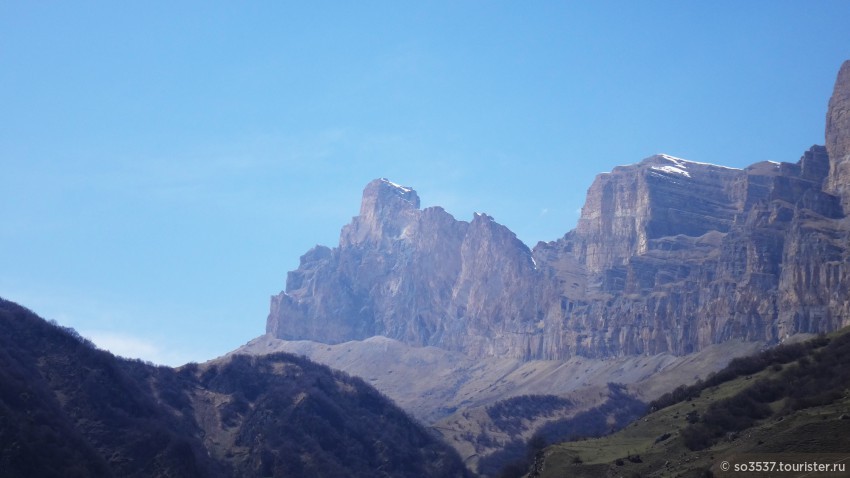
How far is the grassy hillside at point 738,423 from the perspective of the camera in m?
113

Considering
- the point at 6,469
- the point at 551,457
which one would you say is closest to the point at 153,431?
the point at 6,469

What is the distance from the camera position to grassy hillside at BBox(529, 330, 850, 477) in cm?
11344

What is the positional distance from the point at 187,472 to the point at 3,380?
117ft

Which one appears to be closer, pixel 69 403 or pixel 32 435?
pixel 32 435

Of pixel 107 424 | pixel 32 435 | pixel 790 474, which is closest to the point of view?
pixel 790 474

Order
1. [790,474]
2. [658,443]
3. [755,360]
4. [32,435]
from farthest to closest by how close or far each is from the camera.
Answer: [755,360], [32,435], [658,443], [790,474]

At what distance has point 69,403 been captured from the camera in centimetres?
19550

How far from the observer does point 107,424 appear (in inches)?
7702

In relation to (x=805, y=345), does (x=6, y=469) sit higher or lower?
lower

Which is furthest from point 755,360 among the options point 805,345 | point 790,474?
point 790,474

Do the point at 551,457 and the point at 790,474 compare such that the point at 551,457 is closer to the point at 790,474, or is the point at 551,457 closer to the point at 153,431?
the point at 790,474

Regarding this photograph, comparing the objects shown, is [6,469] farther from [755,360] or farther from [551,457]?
[755,360]

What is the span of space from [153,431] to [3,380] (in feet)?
113

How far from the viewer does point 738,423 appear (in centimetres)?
13725
